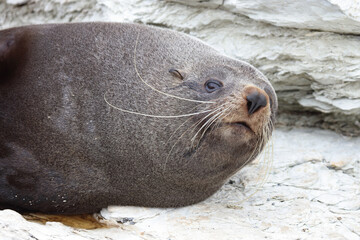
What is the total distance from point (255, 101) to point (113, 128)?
1153 mm

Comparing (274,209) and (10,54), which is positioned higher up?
(10,54)

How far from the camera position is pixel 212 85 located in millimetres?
4410

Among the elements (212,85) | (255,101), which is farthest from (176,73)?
(255,101)

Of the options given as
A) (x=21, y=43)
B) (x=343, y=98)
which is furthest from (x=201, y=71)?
(x=343, y=98)

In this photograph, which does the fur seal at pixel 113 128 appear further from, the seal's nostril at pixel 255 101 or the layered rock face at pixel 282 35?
the layered rock face at pixel 282 35

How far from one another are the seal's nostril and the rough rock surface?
2.50 ft

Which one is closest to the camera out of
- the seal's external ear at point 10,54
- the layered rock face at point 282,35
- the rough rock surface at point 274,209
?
the rough rock surface at point 274,209

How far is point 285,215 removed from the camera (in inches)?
185

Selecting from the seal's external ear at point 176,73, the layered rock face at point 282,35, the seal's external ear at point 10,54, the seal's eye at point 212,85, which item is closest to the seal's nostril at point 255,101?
the seal's eye at point 212,85

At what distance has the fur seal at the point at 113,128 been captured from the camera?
4426 mm

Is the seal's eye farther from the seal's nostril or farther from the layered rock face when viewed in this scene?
the layered rock face

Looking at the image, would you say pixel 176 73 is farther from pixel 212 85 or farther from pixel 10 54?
pixel 10 54

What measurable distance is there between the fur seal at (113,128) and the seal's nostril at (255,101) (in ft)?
0.71

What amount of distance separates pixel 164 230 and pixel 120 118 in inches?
36.4
